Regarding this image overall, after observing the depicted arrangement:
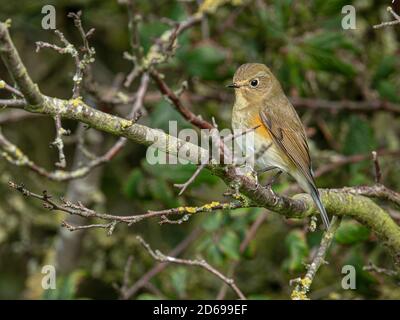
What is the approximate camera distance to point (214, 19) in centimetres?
513

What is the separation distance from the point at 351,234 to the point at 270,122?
0.78m

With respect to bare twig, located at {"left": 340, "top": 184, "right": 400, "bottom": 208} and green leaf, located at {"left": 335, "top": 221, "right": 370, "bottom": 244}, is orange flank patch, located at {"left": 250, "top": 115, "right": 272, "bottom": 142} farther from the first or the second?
bare twig, located at {"left": 340, "top": 184, "right": 400, "bottom": 208}

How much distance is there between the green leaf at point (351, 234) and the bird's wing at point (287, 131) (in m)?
0.38

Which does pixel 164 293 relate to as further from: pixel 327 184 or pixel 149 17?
pixel 149 17

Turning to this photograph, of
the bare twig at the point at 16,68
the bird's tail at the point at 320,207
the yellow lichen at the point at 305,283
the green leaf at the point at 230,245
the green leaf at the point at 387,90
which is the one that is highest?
the green leaf at the point at 387,90

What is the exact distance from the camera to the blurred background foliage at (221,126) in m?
4.28

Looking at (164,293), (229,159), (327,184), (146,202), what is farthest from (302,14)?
(229,159)

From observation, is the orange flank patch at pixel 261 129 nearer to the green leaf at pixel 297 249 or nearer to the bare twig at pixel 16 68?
the green leaf at pixel 297 249

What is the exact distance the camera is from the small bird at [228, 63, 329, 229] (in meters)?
3.91

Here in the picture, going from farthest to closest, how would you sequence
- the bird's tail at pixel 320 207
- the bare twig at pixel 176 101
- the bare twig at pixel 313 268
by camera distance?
the bare twig at pixel 176 101, the bird's tail at pixel 320 207, the bare twig at pixel 313 268

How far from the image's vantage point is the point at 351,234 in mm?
3766

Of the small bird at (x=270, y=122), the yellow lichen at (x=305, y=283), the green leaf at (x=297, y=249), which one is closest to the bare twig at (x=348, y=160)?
the small bird at (x=270, y=122)

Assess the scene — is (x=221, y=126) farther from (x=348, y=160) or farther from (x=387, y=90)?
(x=387, y=90)
